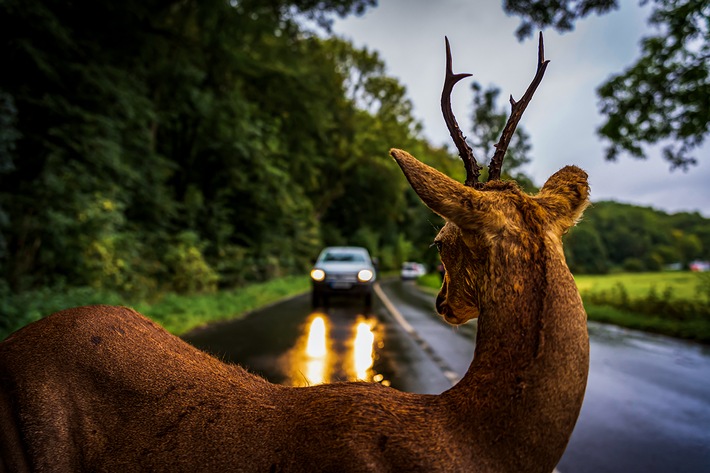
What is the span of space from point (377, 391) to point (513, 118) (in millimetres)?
846

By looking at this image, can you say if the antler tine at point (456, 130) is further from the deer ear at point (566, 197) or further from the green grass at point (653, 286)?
the green grass at point (653, 286)

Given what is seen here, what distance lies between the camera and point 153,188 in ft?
43.0

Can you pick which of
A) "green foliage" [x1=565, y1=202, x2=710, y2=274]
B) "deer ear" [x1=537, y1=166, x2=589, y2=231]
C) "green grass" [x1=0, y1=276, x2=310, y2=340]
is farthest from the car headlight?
"green foliage" [x1=565, y1=202, x2=710, y2=274]

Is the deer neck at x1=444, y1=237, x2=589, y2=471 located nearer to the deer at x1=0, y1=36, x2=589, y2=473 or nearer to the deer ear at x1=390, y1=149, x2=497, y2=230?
the deer at x1=0, y1=36, x2=589, y2=473

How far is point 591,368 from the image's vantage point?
23.1 feet

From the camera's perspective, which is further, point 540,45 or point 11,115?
point 11,115

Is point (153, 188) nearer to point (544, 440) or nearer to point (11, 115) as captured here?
point (11, 115)

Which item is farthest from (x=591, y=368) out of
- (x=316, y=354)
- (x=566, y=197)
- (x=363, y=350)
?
(x=566, y=197)

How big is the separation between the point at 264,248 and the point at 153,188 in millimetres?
8948

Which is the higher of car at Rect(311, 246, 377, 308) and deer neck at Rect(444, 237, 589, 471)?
deer neck at Rect(444, 237, 589, 471)

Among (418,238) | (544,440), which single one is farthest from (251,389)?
(418,238)

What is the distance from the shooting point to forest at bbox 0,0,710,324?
8203mm

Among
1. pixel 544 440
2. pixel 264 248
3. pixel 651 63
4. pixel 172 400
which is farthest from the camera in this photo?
pixel 264 248

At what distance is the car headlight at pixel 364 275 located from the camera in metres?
13.3
